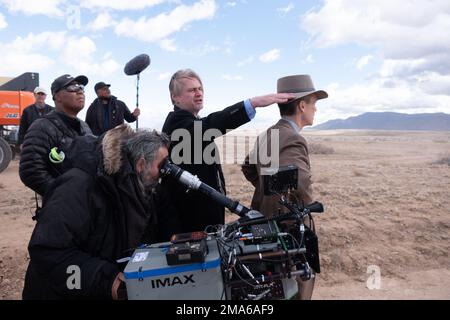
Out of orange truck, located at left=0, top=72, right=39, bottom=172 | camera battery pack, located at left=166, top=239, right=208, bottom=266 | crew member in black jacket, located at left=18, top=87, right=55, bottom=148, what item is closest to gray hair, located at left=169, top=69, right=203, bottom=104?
camera battery pack, located at left=166, top=239, right=208, bottom=266

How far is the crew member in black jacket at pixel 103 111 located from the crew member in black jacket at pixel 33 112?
4.46 ft

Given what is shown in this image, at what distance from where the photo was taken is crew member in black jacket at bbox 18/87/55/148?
25.0 ft

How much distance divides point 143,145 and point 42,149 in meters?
1.81

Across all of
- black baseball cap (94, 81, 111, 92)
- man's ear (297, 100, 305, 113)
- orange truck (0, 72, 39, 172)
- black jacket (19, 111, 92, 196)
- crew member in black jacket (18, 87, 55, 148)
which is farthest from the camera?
orange truck (0, 72, 39, 172)

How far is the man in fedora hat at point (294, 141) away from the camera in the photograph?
262 centimetres

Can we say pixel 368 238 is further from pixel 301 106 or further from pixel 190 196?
pixel 190 196

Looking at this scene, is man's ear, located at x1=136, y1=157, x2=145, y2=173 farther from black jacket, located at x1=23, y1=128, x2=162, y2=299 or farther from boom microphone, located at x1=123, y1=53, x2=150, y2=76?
boom microphone, located at x1=123, y1=53, x2=150, y2=76

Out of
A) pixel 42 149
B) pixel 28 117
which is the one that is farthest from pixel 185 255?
pixel 28 117

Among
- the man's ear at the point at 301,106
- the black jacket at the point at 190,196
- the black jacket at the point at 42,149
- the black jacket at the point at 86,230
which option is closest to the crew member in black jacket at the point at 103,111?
the black jacket at the point at 42,149

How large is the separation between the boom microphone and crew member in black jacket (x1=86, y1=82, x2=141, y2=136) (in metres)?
1.72

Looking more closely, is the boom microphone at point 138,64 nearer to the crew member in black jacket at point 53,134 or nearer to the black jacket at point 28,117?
the crew member in black jacket at point 53,134

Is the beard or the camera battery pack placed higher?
the beard

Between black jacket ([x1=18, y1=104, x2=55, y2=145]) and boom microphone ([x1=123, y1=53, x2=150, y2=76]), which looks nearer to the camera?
boom microphone ([x1=123, y1=53, x2=150, y2=76])
